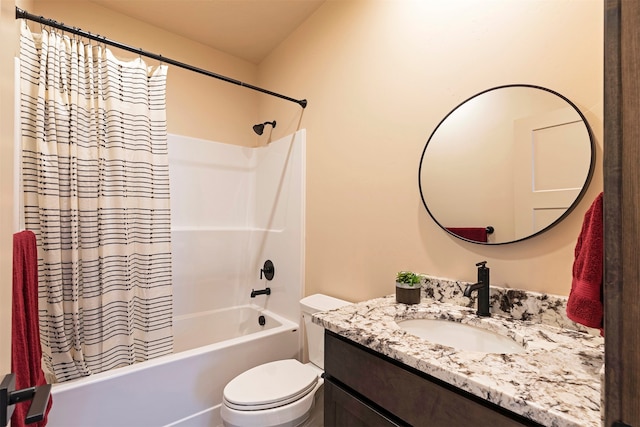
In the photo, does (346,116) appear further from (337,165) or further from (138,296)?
(138,296)

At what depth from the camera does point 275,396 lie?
1.32 meters

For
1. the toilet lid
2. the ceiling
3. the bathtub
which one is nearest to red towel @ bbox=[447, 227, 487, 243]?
the toilet lid

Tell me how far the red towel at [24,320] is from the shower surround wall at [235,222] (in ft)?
4.30

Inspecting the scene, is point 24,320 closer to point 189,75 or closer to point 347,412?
point 347,412

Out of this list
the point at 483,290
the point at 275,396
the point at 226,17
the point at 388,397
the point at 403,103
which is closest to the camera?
the point at 388,397

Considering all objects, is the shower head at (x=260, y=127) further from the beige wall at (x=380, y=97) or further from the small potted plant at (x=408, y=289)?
the small potted plant at (x=408, y=289)

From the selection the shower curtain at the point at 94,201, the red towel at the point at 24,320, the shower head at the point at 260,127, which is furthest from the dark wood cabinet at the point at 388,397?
the shower head at the point at 260,127

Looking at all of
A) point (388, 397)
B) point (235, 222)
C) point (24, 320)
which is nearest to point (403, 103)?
point (388, 397)

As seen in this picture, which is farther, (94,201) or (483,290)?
(94,201)

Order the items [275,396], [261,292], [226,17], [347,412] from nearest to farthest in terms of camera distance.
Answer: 1. [347,412]
2. [275,396]
3. [226,17]
4. [261,292]

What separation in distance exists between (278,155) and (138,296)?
1379mm

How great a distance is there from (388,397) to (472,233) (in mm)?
712

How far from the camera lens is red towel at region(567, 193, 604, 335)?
69 centimetres

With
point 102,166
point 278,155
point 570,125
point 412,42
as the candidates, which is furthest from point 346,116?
point 102,166
